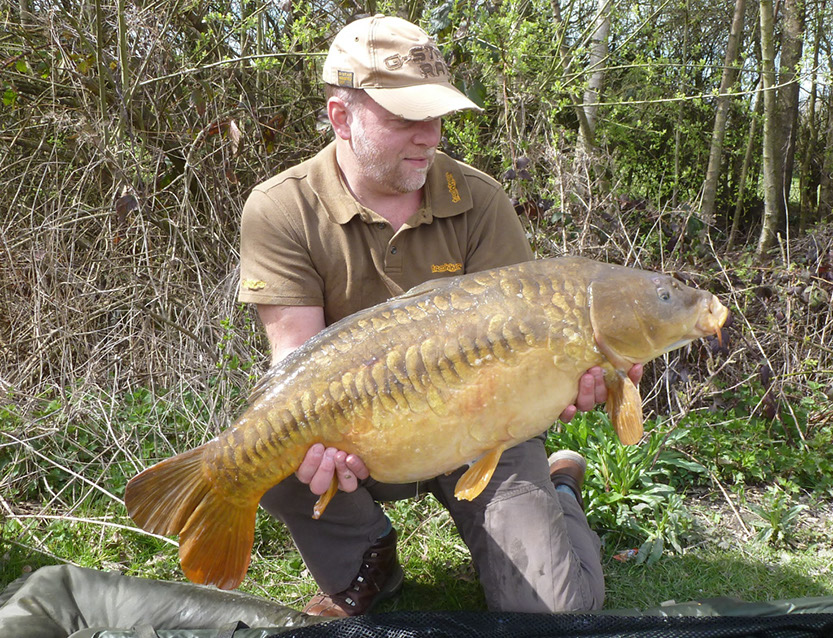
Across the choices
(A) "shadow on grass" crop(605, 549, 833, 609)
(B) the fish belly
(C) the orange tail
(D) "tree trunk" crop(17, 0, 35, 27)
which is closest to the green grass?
(A) "shadow on grass" crop(605, 549, 833, 609)

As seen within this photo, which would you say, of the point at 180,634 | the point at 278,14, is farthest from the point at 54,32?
the point at 180,634

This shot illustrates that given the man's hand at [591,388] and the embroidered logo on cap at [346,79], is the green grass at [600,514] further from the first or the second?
the embroidered logo on cap at [346,79]

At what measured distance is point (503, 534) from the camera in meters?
1.88

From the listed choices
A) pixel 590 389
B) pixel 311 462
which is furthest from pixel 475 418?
pixel 311 462

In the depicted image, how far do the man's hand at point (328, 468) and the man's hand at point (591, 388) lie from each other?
1.42 feet

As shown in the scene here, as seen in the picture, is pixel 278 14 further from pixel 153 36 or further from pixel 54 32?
pixel 54 32

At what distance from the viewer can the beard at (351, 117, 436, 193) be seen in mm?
1953

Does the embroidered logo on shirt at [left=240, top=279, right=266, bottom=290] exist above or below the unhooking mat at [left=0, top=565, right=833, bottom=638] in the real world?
above

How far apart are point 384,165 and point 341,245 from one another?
224 millimetres

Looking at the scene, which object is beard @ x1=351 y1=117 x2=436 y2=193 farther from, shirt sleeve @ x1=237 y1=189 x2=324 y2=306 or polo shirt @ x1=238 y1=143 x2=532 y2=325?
shirt sleeve @ x1=237 y1=189 x2=324 y2=306

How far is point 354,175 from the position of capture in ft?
6.68

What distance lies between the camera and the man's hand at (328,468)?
1.59 meters

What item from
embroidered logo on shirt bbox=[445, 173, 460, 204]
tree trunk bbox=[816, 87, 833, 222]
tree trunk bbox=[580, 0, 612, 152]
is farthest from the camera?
tree trunk bbox=[816, 87, 833, 222]

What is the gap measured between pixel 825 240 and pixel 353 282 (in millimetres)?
2394
